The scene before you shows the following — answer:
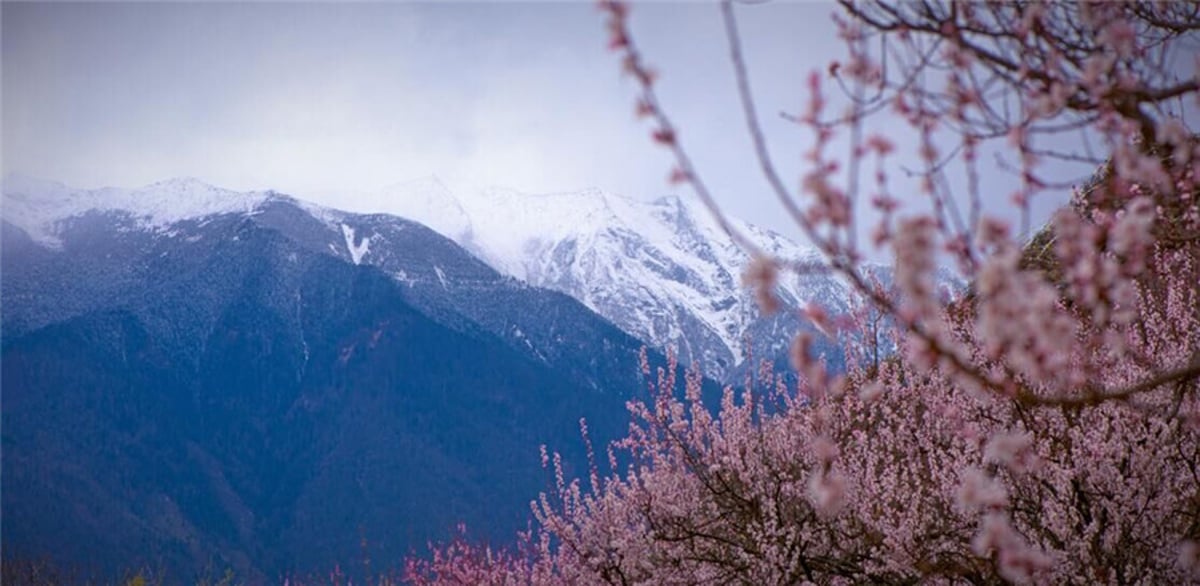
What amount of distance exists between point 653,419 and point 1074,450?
4.27 m

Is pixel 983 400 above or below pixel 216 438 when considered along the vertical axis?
above

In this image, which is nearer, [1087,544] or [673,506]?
[1087,544]

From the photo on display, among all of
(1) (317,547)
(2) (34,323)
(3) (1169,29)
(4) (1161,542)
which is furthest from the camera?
(2) (34,323)

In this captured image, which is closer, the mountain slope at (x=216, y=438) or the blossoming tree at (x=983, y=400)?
the blossoming tree at (x=983, y=400)

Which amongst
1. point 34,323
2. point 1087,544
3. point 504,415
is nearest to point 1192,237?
point 1087,544

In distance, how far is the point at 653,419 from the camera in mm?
9906

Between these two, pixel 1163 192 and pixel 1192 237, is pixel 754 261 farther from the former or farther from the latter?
pixel 1192 237

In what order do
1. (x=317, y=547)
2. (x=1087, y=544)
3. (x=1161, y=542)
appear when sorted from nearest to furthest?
(x=1087, y=544) < (x=1161, y=542) < (x=317, y=547)

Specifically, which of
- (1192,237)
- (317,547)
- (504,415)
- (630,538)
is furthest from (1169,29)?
(504,415)

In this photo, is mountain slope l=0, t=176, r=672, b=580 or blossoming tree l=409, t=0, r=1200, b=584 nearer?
blossoming tree l=409, t=0, r=1200, b=584

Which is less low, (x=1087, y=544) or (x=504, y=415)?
(x=504, y=415)

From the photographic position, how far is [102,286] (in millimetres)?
196625

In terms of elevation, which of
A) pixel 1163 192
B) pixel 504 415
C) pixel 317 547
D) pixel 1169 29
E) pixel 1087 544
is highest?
pixel 504 415

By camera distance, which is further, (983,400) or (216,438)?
(216,438)
